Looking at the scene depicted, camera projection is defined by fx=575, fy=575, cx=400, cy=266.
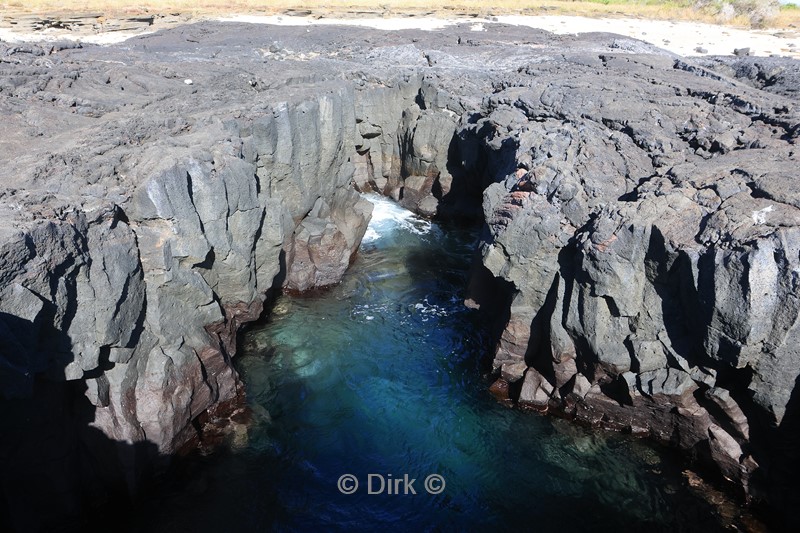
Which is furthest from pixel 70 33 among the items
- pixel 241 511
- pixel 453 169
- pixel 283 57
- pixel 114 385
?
pixel 241 511

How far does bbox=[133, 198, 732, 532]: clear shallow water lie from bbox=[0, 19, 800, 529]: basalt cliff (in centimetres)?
91

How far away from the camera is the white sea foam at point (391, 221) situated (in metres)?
22.0

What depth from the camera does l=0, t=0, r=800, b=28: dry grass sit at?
3356cm

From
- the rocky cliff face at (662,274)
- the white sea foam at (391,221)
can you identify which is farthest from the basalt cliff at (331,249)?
the white sea foam at (391,221)

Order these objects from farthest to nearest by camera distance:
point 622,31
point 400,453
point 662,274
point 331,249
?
point 622,31, point 331,249, point 400,453, point 662,274

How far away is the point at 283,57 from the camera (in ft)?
85.5

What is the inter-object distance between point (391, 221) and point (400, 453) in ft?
39.6

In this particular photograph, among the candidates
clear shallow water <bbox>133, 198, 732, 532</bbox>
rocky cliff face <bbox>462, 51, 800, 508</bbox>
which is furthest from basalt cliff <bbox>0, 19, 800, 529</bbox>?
clear shallow water <bbox>133, 198, 732, 532</bbox>

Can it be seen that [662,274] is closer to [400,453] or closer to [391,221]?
[400,453]

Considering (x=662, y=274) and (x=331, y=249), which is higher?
(x=662, y=274)

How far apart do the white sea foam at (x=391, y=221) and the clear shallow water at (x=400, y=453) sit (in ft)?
19.5

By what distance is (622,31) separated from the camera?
32.2 meters

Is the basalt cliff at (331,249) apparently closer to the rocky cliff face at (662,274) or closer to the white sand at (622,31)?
the rocky cliff face at (662,274)

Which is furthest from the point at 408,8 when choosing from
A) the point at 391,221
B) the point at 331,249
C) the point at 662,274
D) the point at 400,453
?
the point at 400,453
